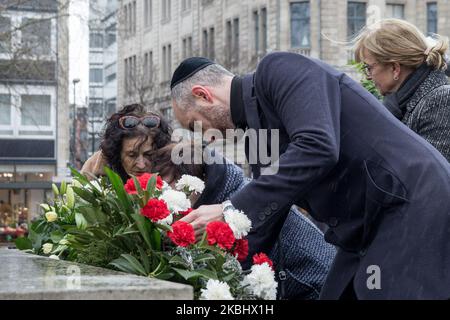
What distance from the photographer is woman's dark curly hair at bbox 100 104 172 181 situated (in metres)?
6.36

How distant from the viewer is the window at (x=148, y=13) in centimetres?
7391

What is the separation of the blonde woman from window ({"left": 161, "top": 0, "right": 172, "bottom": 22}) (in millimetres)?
65067

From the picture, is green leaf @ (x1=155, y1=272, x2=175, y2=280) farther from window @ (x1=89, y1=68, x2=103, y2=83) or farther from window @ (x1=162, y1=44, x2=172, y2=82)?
window @ (x1=89, y1=68, x2=103, y2=83)

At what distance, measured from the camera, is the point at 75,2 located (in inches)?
1141

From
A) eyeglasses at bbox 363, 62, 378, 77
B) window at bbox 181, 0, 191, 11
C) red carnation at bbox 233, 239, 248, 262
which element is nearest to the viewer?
red carnation at bbox 233, 239, 248, 262

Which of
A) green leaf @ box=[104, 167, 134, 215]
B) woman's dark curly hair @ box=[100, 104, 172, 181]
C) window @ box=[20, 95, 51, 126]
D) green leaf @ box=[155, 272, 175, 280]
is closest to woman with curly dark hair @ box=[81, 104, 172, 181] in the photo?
woman's dark curly hair @ box=[100, 104, 172, 181]

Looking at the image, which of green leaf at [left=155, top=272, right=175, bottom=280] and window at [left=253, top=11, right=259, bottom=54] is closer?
green leaf at [left=155, top=272, right=175, bottom=280]

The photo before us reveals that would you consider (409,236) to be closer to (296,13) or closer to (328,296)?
(328,296)

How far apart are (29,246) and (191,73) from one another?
6.33 ft

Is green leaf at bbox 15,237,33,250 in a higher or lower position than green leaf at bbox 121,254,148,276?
lower

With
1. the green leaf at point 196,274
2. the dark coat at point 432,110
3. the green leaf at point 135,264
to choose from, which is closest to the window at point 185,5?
the dark coat at point 432,110

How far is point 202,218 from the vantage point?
4.18 meters

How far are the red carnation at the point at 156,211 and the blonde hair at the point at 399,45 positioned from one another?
1460mm
